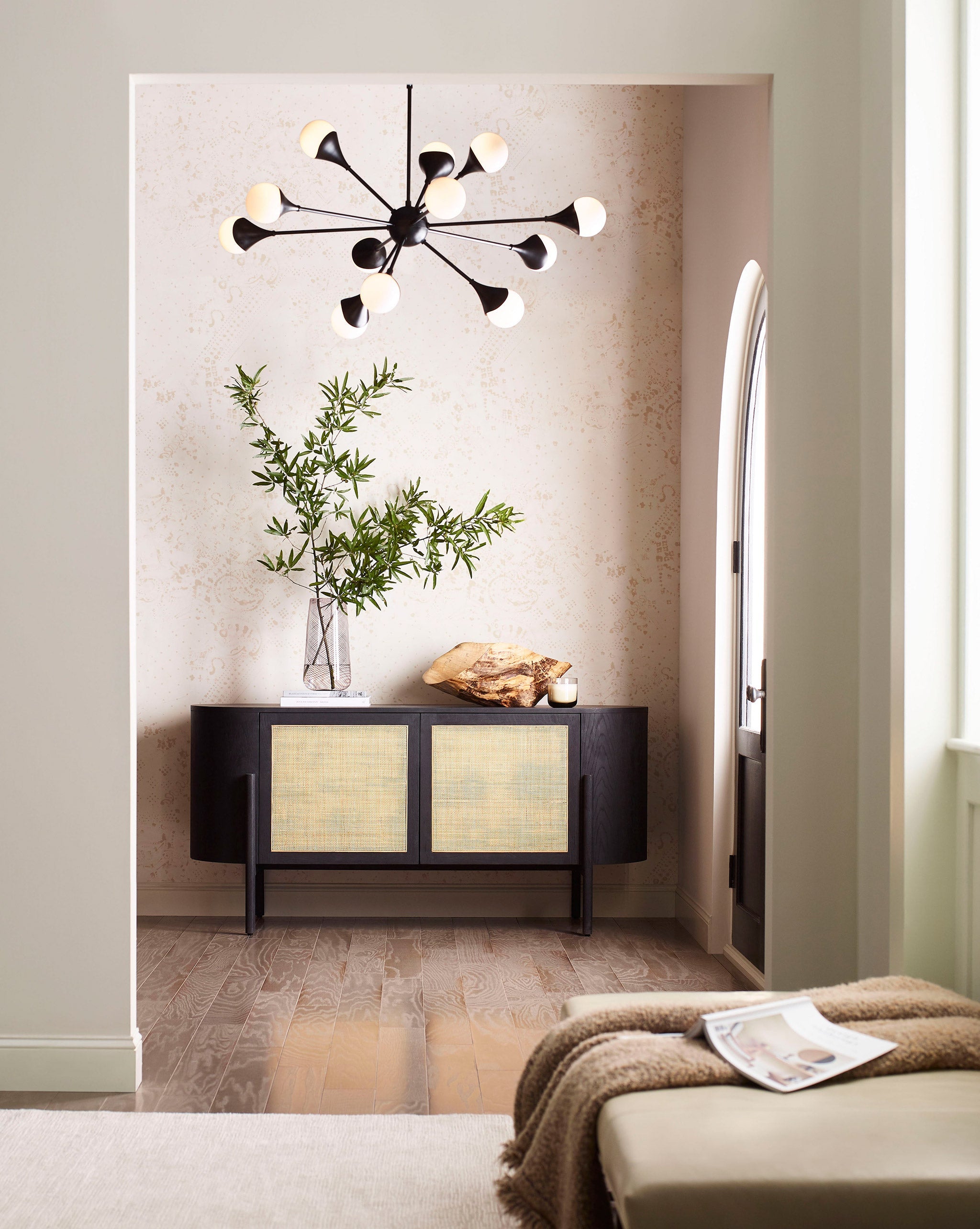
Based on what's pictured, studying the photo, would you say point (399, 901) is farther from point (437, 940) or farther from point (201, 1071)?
point (201, 1071)

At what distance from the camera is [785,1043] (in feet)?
4.94

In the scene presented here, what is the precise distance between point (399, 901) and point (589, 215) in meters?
2.48

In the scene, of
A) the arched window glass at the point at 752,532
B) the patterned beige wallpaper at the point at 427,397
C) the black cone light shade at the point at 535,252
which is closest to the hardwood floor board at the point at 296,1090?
the patterned beige wallpaper at the point at 427,397

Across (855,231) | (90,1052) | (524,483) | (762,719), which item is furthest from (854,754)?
(524,483)

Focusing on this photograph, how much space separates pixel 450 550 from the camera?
401cm

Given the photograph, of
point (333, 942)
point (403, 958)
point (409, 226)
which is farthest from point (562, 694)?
point (409, 226)

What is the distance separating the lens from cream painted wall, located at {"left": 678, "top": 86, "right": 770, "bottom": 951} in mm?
3352

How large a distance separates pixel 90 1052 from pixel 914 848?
1768 millimetres

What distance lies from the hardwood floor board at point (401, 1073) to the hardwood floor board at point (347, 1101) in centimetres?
2

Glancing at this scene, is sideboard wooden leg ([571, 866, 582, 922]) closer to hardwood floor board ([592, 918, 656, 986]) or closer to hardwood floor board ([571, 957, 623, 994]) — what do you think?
hardwood floor board ([592, 918, 656, 986])

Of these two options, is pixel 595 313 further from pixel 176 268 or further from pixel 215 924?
pixel 215 924

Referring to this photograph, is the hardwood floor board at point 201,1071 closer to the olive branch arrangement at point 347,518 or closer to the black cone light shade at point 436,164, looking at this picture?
the olive branch arrangement at point 347,518

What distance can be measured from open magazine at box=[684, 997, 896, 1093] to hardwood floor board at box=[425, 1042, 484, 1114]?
914 mm

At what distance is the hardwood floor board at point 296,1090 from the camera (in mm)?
2270
